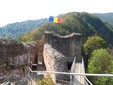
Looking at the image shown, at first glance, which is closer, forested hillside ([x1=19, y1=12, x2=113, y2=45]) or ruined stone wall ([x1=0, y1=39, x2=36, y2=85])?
ruined stone wall ([x1=0, y1=39, x2=36, y2=85])

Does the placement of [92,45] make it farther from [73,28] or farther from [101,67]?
[73,28]

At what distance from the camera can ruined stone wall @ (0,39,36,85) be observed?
36.4ft

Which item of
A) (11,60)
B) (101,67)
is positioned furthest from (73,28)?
(11,60)

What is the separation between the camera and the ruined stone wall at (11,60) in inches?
437

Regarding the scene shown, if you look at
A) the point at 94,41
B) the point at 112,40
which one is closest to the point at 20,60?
the point at 94,41

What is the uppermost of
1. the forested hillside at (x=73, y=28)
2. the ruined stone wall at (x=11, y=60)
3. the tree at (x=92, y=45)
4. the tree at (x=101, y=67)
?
the ruined stone wall at (x=11, y=60)

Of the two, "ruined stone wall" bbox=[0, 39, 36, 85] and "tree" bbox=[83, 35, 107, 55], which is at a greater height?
"ruined stone wall" bbox=[0, 39, 36, 85]

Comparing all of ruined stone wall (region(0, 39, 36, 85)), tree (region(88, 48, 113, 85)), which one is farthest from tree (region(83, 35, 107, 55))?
ruined stone wall (region(0, 39, 36, 85))

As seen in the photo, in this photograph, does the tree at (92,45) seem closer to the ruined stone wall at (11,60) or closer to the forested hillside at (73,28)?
the ruined stone wall at (11,60)

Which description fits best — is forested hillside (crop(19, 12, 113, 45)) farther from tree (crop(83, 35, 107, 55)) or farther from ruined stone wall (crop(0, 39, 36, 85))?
ruined stone wall (crop(0, 39, 36, 85))

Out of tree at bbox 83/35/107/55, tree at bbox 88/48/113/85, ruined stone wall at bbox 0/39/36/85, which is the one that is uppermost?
ruined stone wall at bbox 0/39/36/85


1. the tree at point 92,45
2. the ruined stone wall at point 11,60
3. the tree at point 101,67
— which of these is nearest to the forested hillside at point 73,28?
the tree at point 92,45

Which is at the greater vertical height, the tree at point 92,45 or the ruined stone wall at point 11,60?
the ruined stone wall at point 11,60

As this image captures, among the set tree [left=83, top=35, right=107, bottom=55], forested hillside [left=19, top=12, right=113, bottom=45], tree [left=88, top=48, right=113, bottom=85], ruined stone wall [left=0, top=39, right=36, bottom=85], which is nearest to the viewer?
ruined stone wall [left=0, top=39, right=36, bottom=85]
